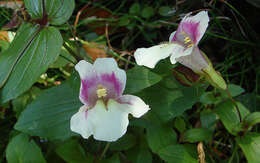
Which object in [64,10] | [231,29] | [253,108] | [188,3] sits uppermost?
[64,10]

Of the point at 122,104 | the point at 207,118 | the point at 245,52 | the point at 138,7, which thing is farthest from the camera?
the point at 138,7

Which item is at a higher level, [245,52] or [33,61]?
[33,61]

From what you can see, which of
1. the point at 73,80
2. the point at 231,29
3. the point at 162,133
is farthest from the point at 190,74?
the point at 231,29

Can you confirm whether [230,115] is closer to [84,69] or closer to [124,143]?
[124,143]

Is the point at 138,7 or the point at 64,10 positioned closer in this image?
the point at 64,10

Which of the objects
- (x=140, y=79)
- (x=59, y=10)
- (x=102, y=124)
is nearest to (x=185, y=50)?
(x=140, y=79)

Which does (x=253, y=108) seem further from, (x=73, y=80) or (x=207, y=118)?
(x=73, y=80)
